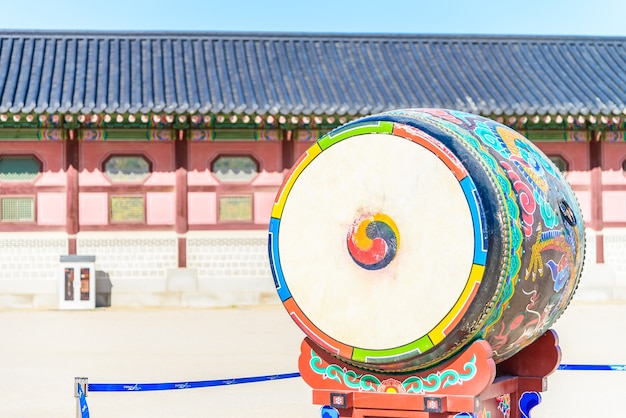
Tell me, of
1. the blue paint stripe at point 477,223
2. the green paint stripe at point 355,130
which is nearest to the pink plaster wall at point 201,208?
the green paint stripe at point 355,130

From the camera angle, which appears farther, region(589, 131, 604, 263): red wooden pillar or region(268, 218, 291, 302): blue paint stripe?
region(589, 131, 604, 263): red wooden pillar

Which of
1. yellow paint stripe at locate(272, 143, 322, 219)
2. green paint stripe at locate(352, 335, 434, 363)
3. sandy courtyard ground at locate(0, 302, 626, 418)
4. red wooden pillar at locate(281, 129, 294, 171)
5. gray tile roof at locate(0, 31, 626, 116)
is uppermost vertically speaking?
gray tile roof at locate(0, 31, 626, 116)

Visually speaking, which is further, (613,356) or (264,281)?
(264,281)

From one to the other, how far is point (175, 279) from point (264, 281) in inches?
54.4

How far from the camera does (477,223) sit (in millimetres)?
4793

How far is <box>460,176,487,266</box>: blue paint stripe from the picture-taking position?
4.76 m

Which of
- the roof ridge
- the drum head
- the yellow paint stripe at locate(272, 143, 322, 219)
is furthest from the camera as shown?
the roof ridge

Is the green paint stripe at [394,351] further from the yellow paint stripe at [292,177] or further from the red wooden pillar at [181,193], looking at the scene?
the red wooden pillar at [181,193]

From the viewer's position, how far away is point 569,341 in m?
11.3

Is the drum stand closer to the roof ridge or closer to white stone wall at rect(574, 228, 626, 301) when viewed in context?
white stone wall at rect(574, 228, 626, 301)

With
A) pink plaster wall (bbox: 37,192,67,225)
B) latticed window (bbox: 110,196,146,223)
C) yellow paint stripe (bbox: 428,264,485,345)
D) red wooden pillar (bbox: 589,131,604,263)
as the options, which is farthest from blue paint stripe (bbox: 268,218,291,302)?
red wooden pillar (bbox: 589,131,604,263)

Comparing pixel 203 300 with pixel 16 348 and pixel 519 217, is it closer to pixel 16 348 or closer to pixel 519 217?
pixel 16 348

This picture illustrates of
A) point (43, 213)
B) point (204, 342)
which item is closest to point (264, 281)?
point (43, 213)

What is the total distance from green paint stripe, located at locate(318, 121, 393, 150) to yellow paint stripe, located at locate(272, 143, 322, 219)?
0.05m
